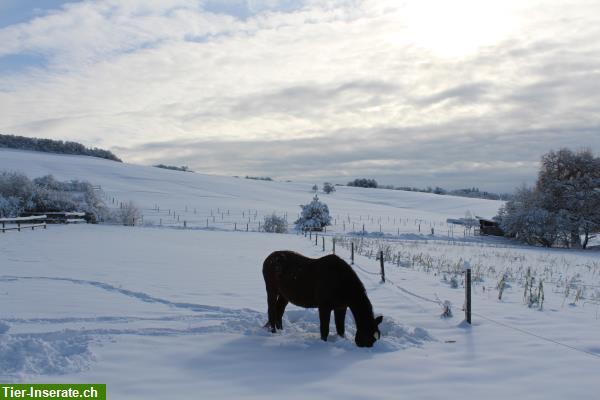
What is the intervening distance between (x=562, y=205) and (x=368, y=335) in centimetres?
4590

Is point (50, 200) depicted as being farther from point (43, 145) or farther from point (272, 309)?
point (43, 145)

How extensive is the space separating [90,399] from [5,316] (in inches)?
157

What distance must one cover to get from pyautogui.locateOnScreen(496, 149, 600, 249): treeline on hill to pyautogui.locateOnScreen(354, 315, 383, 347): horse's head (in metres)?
43.2

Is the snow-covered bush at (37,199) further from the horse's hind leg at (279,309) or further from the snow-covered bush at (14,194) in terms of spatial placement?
the horse's hind leg at (279,309)

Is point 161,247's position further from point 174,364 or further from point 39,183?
point 39,183

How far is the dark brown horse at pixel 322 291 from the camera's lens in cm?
693

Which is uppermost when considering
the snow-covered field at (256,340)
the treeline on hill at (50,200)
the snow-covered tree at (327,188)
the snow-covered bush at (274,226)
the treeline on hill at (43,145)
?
the treeline on hill at (43,145)

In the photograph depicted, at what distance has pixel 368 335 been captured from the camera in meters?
6.89

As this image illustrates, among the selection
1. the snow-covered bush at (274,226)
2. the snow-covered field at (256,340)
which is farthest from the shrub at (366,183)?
the snow-covered field at (256,340)

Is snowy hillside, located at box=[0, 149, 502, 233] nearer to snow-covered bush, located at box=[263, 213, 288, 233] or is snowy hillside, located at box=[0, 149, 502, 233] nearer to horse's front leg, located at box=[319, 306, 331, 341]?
snow-covered bush, located at box=[263, 213, 288, 233]

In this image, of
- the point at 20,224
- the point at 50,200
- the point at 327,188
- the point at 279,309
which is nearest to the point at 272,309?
the point at 279,309

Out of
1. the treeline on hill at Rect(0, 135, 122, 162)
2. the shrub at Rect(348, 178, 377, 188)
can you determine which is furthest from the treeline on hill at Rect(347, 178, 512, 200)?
the treeline on hill at Rect(0, 135, 122, 162)

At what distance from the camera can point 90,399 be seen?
187 inches

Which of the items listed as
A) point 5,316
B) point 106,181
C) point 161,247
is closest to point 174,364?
point 5,316
